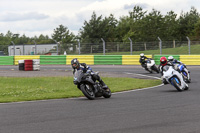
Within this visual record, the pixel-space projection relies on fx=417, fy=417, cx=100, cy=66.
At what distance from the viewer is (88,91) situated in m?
11.5

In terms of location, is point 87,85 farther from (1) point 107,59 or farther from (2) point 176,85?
(1) point 107,59

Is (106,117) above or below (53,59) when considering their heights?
below

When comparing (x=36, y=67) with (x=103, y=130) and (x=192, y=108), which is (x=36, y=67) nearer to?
(x=192, y=108)

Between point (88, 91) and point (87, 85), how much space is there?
17 centimetres

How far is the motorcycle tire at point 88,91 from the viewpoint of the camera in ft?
37.2

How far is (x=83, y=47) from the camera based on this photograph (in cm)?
3462

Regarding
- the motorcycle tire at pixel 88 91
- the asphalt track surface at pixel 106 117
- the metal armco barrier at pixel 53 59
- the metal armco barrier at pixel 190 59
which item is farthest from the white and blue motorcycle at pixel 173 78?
the metal armco barrier at pixel 53 59

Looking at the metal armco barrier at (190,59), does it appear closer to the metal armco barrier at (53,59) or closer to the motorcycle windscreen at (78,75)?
the metal armco barrier at (53,59)

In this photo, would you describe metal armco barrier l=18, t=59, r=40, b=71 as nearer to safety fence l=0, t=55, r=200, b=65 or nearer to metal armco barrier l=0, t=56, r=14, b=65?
safety fence l=0, t=55, r=200, b=65

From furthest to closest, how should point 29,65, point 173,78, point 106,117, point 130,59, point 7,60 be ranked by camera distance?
point 7,60
point 130,59
point 29,65
point 173,78
point 106,117

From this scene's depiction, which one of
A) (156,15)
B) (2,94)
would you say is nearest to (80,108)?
(2,94)

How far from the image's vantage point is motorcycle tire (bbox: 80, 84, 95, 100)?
1134cm

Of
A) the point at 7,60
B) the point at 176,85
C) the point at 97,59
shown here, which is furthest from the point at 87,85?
the point at 7,60

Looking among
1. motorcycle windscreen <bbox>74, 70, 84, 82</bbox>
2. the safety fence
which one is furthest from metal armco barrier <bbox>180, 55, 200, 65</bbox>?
motorcycle windscreen <bbox>74, 70, 84, 82</bbox>
